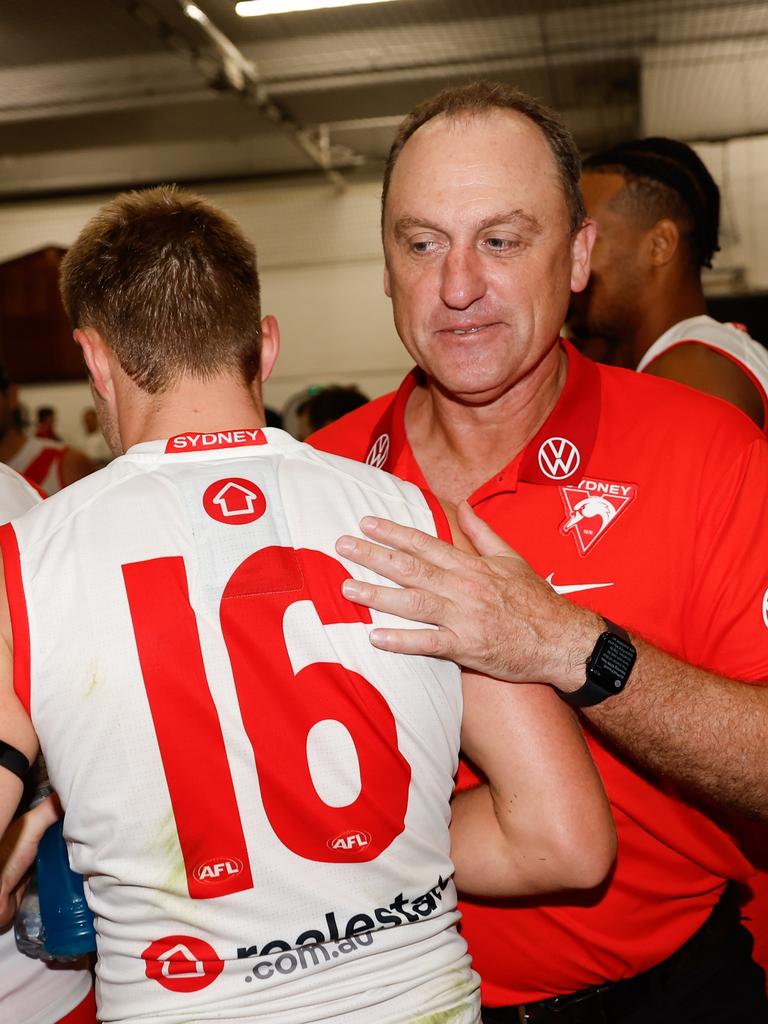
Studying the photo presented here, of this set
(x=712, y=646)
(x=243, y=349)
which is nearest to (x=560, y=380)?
(x=712, y=646)

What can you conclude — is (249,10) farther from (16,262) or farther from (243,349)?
(243,349)

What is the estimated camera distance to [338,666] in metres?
1.25

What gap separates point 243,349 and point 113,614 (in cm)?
41

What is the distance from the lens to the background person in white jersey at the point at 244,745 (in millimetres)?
1201

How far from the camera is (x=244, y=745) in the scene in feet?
3.98

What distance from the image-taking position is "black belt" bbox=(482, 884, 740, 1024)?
5.56 feet

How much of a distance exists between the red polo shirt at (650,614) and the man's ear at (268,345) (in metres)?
0.52

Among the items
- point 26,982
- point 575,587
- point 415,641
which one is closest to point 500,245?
point 575,587

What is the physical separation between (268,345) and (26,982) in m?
1.07

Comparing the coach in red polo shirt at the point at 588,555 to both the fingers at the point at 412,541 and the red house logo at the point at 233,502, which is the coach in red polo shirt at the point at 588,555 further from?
the red house logo at the point at 233,502

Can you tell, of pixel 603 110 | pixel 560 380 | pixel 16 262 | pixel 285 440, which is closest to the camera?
pixel 285 440

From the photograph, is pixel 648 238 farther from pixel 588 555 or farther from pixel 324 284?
pixel 324 284

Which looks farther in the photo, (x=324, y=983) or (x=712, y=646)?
(x=712, y=646)

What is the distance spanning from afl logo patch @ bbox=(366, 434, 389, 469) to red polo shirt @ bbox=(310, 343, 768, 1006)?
0.36 metres
